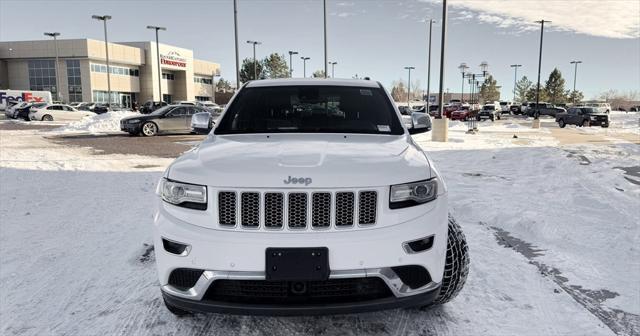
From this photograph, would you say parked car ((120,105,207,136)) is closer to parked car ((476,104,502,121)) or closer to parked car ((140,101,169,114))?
parked car ((140,101,169,114))

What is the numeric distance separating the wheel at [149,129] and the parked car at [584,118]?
27471 mm

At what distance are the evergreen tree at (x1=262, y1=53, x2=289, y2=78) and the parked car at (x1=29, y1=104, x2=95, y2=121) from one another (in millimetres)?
53040

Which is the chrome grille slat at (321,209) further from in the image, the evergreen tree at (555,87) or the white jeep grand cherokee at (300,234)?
the evergreen tree at (555,87)

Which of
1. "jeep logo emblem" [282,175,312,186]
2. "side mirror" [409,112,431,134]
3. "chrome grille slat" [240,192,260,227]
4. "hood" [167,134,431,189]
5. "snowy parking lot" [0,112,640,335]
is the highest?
"side mirror" [409,112,431,134]

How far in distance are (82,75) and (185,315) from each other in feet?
225

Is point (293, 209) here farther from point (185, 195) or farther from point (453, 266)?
point (453, 266)

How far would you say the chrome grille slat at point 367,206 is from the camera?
251 cm

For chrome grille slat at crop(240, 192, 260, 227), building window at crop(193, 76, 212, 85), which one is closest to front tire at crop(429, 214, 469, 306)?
chrome grille slat at crop(240, 192, 260, 227)

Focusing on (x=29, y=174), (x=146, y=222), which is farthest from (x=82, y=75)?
(x=146, y=222)

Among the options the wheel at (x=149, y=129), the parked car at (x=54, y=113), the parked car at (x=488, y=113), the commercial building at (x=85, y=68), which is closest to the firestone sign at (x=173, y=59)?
the commercial building at (x=85, y=68)

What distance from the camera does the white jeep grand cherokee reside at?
242cm

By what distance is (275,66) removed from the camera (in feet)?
285

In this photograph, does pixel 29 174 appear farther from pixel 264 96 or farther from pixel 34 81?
pixel 34 81

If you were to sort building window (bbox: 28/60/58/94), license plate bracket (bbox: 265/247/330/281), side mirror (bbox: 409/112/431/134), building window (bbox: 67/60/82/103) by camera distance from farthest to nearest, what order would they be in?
building window (bbox: 28/60/58/94) < building window (bbox: 67/60/82/103) < side mirror (bbox: 409/112/431/134) < license plate bracket (bbox: 265/247/330/281)
